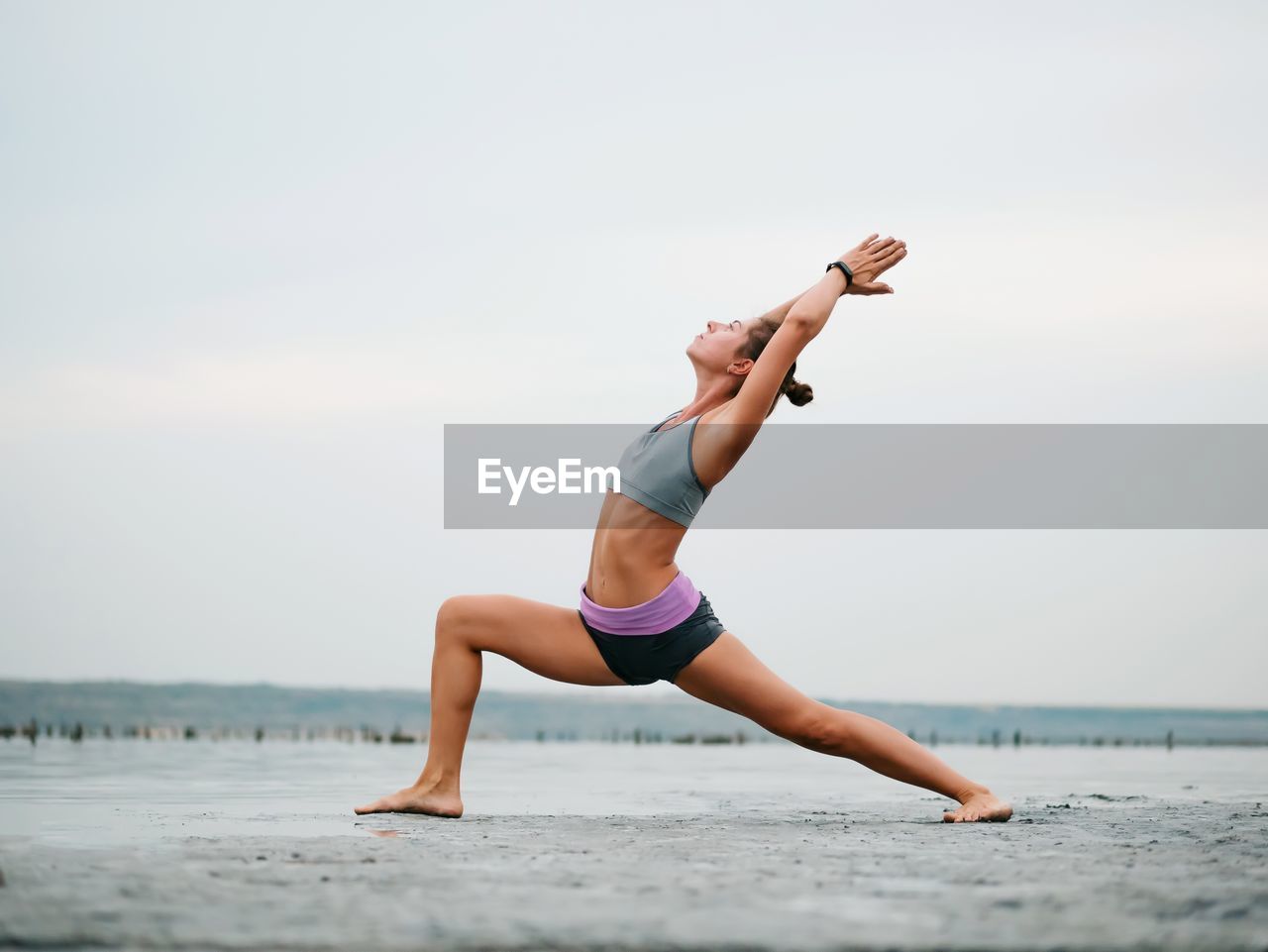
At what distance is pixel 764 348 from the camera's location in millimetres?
5730

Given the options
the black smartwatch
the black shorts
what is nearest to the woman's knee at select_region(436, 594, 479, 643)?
the black shorts

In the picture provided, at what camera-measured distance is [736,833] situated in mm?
4945

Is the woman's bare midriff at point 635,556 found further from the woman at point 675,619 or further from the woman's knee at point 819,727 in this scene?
the woman's knee at point 819,727

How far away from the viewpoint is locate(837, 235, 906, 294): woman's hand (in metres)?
5.68

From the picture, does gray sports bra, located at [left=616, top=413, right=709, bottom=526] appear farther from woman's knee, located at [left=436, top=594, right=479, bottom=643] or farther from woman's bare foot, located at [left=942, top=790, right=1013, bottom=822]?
woman's bare foot, located at [left=942, top=790, right=1013, bottom=822]

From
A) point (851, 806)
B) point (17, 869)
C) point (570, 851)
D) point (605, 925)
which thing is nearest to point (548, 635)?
point (570, 851)

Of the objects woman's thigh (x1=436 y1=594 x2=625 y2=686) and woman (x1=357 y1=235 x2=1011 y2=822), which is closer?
woman (x1=357 y1=235 x2=1011 y2=822)

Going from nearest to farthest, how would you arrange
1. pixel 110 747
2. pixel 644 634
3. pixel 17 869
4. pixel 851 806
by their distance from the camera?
pixel 17 869 < pixel 644 634 < pixel 851 806 < pixel 110 747

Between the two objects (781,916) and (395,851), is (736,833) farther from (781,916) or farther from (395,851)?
(781,916)

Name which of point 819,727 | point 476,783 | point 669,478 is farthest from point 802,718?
point 476,783

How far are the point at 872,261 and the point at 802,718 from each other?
1.89 metres

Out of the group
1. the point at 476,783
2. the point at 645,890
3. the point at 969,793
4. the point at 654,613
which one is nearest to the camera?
the point at 645,890

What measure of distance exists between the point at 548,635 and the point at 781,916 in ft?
8.80

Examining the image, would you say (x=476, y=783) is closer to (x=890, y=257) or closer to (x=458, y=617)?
(x=458, y=617)
